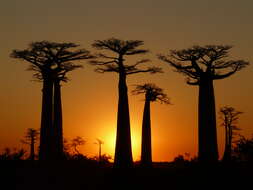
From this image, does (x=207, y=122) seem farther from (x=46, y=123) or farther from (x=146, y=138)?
(x=146, y=138)

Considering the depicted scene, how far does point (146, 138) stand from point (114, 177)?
1271 centimetres

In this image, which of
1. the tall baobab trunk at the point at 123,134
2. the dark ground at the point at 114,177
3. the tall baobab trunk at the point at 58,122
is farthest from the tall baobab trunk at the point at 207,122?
the tall baobab trunk at the point at 58,122

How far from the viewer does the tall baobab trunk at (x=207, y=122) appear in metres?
30.6

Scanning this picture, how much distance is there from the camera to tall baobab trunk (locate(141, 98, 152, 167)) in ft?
132

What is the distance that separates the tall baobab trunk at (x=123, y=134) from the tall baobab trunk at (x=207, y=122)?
313cm

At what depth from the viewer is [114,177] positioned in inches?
1095

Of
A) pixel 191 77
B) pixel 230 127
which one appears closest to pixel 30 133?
pixel 230 127

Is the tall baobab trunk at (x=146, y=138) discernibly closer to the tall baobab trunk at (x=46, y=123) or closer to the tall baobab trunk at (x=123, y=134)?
the tall baobab trunk at (x=46, y=123)

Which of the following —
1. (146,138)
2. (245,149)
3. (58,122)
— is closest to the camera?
(245,149)

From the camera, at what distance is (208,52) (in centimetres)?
3166

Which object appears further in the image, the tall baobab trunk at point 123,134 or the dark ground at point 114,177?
the tall baobab trunk at point 123,134

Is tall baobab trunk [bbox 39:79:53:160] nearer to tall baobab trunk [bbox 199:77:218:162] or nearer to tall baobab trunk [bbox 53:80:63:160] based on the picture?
tall baobab trunk [bbox 53:80:63:160]

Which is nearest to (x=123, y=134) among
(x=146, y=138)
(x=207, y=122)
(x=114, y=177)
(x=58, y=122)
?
(x=207, y=122)

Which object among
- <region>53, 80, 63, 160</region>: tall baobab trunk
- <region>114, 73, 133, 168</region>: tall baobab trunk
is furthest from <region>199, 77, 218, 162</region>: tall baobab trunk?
<region>53, 80, 63, 160</region>: tall baobab trunk
